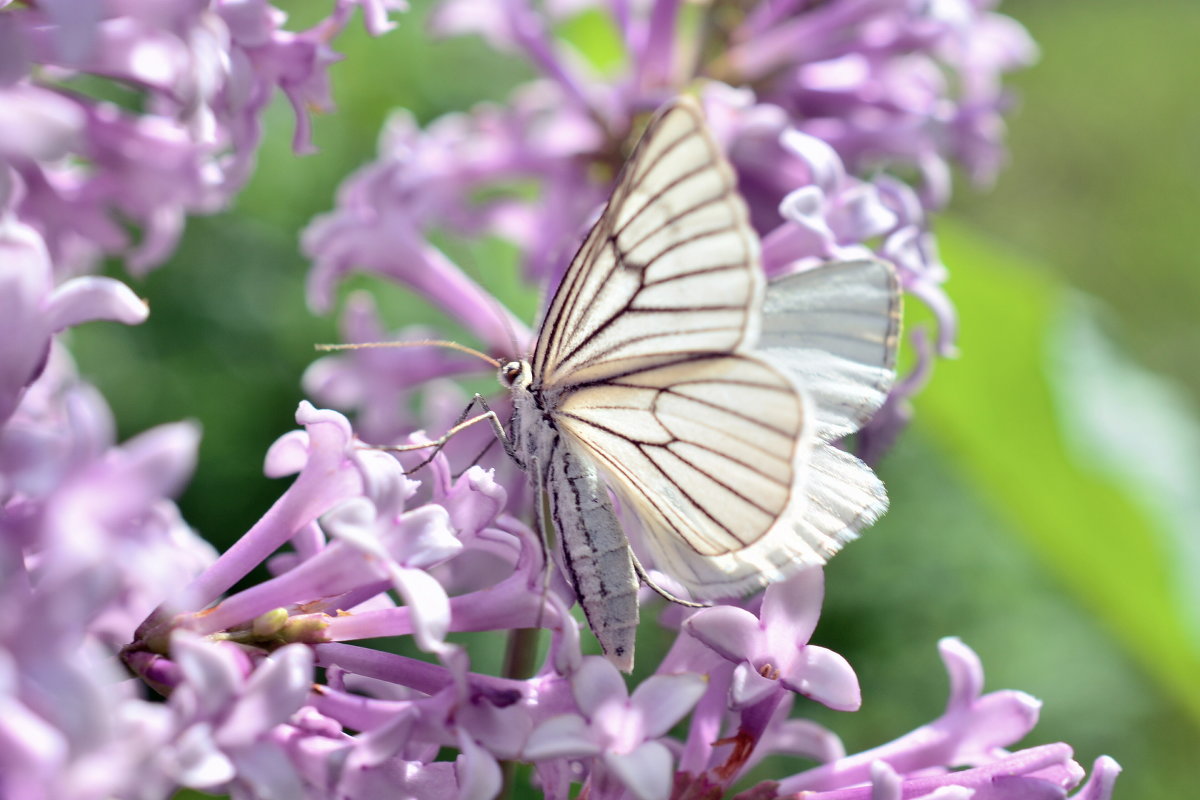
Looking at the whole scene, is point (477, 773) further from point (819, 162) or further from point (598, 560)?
point (819, 162)

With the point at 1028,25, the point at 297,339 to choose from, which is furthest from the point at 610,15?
the point at 1028,25

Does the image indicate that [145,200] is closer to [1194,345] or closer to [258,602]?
[258,602]

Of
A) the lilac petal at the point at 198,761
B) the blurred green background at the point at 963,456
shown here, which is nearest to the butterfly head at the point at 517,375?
the lilac petal at the point at 198,761

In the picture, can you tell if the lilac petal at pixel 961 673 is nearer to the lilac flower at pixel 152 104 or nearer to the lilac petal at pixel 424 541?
the lilac petal at pixel 424 541

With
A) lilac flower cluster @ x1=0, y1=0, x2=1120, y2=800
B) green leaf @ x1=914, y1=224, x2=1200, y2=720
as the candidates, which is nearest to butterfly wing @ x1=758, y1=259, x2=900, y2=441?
lilac flower cluster @ x1=0, y1=0, x2=1120, y2=800

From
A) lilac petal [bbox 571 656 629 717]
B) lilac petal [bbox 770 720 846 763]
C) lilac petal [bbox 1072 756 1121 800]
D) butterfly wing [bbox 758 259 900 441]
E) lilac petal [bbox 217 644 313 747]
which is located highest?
butterfly wing [bbox 758 259 900 441]

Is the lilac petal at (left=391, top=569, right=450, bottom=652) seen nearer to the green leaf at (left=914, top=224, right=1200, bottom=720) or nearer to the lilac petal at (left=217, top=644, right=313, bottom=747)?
the lilac petal at (left=217, top=644, right=313, bottom=747)
